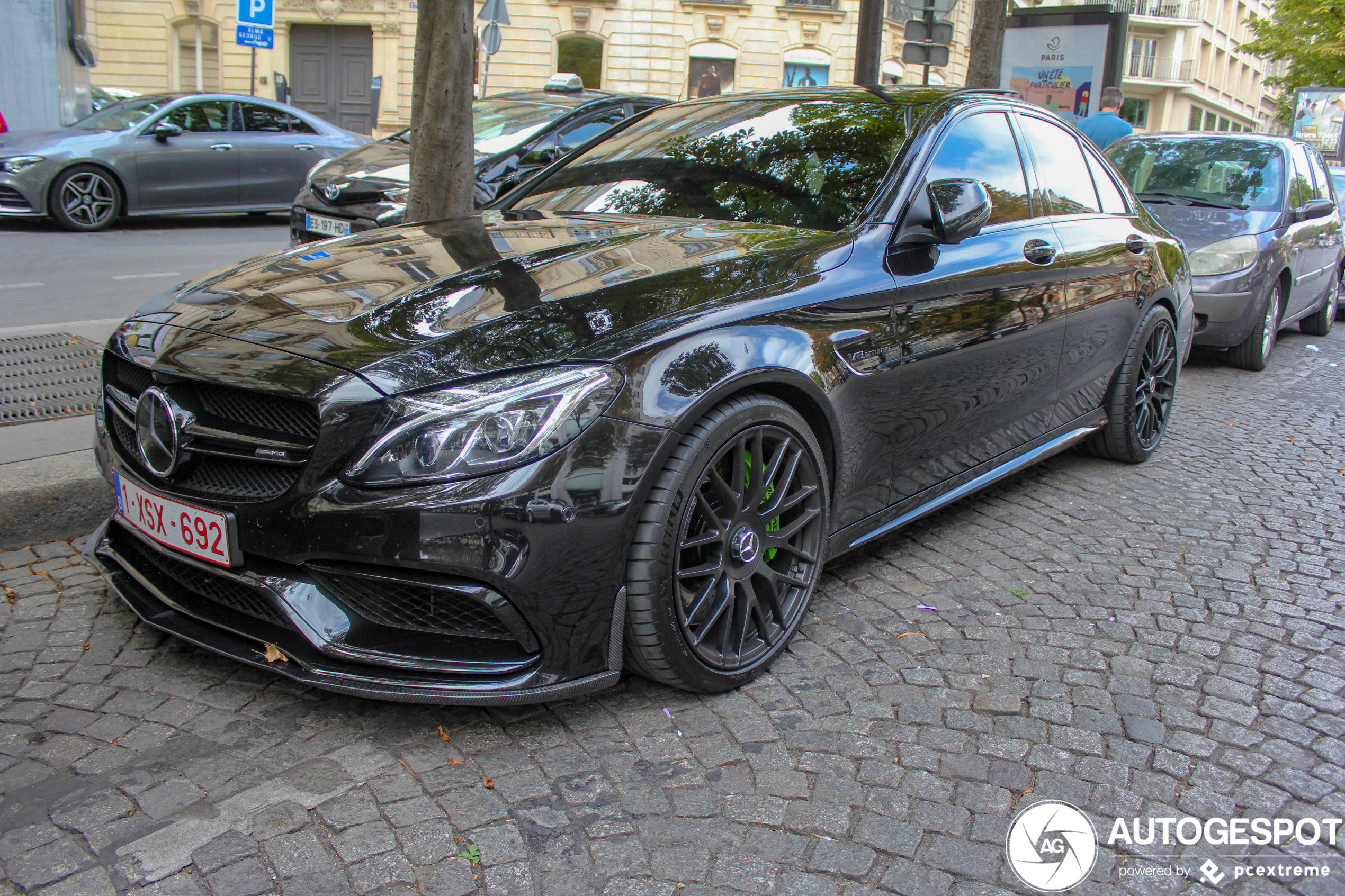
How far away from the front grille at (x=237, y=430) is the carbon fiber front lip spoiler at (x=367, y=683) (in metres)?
0.32

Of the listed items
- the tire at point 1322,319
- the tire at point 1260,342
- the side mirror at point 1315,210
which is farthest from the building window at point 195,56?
the tire at point 1260,342

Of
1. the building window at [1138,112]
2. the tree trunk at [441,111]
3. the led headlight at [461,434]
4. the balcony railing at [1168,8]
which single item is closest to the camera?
the led headlight at [461,434]

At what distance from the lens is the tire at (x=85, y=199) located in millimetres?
10727

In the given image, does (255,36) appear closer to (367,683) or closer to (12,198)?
(12,198)

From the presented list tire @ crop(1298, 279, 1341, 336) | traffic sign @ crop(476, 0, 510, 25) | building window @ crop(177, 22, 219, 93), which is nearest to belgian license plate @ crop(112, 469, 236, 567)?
tire @ crop(1298, 279, 1341, 336)

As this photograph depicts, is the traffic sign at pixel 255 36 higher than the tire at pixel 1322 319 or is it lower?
higher

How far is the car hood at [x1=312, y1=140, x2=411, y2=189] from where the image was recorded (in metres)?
8.15

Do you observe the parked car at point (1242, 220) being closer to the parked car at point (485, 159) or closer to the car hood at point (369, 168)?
the parked car at point (485, 159)

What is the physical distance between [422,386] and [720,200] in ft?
4.98

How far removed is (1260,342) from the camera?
25.6ft

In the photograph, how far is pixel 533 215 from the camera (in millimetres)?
3594

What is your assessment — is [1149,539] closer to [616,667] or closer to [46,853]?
[616,667]

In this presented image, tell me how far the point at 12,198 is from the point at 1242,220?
11.1 meters

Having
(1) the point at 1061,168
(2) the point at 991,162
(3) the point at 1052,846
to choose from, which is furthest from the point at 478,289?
(1) the point at 1061,168
